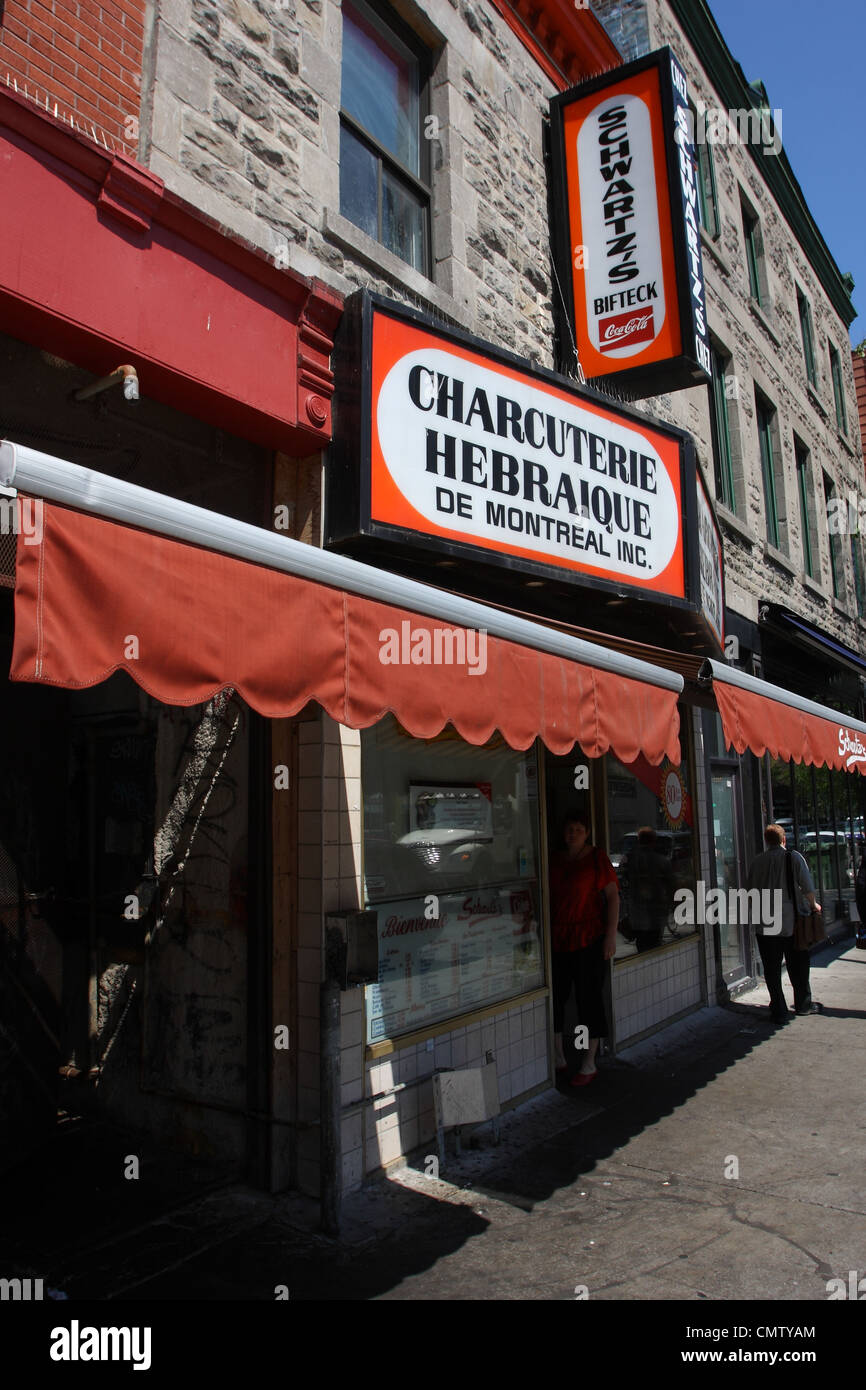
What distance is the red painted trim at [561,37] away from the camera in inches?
309

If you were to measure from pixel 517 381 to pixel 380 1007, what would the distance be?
4.06 metres

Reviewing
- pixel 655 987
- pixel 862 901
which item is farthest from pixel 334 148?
pixel 862 901

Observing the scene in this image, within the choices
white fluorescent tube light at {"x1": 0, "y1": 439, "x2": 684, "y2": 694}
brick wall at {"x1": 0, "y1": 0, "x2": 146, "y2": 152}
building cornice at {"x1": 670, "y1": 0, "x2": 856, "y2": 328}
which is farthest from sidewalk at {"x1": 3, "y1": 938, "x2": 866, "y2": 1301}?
building cornice at {"x1": 670, "y1": 0, "x2": 856, "y2": 328}

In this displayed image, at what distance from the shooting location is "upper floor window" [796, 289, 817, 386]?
1650 cm

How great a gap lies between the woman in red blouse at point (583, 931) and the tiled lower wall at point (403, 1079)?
0.62m

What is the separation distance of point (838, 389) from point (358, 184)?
1559cm

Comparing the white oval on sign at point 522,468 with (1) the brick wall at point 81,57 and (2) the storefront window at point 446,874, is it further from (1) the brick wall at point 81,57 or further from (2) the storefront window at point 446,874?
(1) the brick wall at point 81,57

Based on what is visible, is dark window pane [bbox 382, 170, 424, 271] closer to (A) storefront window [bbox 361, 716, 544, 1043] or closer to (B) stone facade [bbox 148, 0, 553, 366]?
(B) stone facade [bbox 148, 0, 553, 366]

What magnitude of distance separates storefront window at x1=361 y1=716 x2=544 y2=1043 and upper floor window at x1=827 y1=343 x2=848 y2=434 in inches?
591

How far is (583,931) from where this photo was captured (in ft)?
21.5
